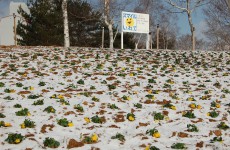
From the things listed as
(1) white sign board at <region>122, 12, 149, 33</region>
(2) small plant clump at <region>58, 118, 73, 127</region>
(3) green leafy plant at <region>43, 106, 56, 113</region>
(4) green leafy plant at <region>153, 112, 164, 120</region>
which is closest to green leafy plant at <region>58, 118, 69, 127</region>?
(2) small plant clump at <region>58, 118, 73, 127</region>

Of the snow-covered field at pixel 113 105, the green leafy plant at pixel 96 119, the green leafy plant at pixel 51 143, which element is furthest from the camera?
the green leafy plant at pixel 96 119

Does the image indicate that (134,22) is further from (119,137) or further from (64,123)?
(119,137)

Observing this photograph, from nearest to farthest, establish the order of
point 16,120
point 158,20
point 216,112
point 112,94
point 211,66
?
1. point 16,120
2. point 216,112
3. point 112,94
4. point 211,66
5. point 158,20

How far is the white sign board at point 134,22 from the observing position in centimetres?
2164

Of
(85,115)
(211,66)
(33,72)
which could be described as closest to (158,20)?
(211,66)

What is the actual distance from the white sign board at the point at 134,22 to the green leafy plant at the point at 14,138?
55.7ft

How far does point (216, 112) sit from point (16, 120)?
4.79m

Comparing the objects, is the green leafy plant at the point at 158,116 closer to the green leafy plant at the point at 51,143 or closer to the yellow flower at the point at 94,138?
the yellow flower at the point at 94,138

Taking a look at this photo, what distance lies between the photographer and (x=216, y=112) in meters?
7.39

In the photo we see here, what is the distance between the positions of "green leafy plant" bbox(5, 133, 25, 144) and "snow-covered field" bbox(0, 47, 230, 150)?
0.7 inches

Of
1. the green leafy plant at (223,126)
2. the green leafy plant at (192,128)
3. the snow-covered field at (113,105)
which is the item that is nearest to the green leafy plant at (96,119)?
the snow-covered field at (113,105)

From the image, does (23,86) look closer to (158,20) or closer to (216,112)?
(216,112)

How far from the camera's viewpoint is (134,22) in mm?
22484

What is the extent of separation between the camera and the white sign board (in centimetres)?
2164
